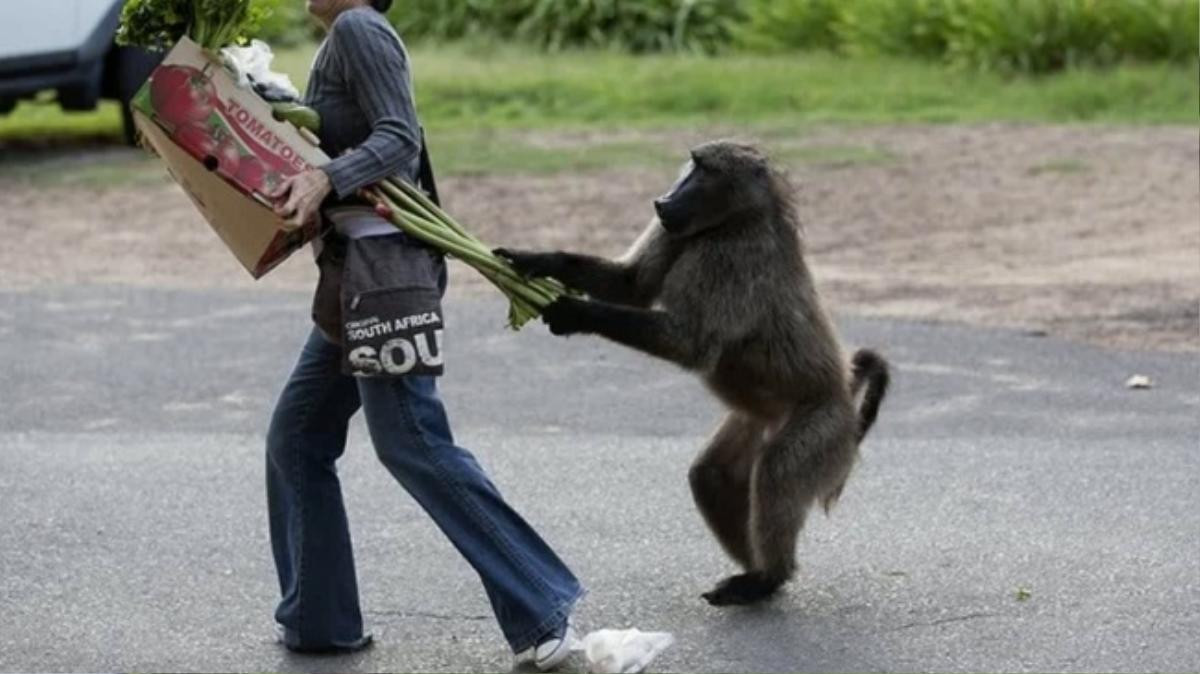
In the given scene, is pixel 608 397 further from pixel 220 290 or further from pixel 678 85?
pixel 678 85

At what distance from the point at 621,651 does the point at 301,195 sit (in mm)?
1327

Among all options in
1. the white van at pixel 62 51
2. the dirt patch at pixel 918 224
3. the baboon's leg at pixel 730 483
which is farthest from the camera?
the white van at pixel 62 51

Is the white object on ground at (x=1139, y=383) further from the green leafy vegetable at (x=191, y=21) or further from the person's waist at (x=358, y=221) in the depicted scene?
the green leafy vegetable at (x=191, y=21)

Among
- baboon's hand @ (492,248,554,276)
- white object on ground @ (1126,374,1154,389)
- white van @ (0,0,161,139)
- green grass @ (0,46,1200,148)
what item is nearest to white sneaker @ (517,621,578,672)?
baboon's hand @ (492,248,554,276)

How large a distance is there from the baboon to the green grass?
28.8 ft

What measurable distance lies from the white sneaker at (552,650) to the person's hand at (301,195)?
3.91 ft

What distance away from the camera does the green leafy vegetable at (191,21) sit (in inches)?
235

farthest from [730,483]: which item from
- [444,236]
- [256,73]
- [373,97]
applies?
[256,73]

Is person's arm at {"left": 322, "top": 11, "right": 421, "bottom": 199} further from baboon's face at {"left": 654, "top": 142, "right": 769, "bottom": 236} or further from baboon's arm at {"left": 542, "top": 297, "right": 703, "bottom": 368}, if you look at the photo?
baboon's face at {"left": 654, "top": 142, "right": 769, "bottom": 236}

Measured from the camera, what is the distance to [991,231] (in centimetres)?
1349

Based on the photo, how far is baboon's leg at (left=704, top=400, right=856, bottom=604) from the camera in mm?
6707

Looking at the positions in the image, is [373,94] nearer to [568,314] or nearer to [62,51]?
[568,314]

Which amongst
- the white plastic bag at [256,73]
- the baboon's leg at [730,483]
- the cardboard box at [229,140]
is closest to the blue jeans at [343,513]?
the cardboard box at [229,140]

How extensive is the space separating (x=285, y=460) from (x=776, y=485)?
1.33m
